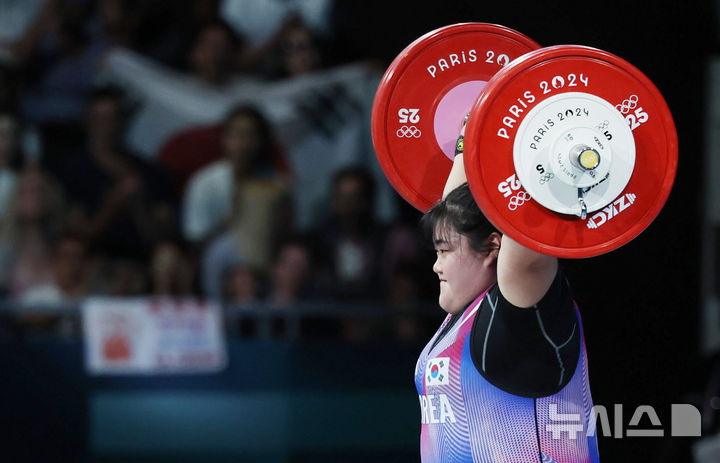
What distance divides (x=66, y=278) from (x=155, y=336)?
73 cm

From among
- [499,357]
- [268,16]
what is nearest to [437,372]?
[499,357]

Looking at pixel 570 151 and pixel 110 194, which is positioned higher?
pixel 110 194

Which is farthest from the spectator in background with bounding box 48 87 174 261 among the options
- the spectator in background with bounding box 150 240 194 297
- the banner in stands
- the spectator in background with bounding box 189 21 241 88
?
the banner in stands

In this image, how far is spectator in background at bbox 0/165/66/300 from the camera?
16.4 feet

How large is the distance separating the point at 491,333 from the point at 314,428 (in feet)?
10.0

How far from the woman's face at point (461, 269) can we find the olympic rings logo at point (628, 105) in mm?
368

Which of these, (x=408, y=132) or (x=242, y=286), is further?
(x=242, y=286)

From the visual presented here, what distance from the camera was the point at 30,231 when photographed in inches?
199

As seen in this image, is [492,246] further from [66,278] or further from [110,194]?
[110,194]

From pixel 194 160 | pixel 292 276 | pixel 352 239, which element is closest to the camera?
pixel 292 276

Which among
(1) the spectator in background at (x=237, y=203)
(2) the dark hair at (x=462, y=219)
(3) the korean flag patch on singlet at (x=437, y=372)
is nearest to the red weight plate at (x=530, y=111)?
(2) the dark hair at (x=462, y=219)

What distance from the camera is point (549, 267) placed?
1521mm

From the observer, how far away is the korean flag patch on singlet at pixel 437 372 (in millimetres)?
1740

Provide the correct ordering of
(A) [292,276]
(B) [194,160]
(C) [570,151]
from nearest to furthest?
(C) [570,151], (A) [292,276], (B) [194,160]
